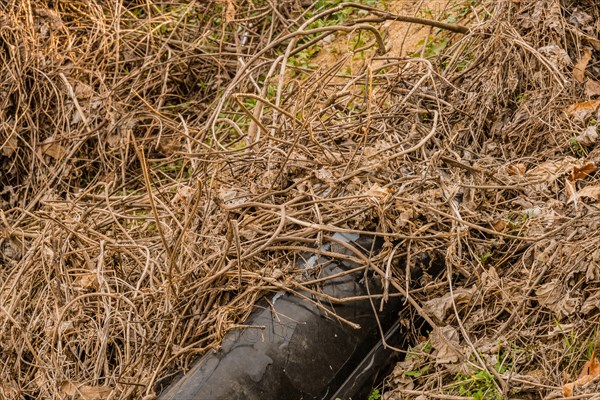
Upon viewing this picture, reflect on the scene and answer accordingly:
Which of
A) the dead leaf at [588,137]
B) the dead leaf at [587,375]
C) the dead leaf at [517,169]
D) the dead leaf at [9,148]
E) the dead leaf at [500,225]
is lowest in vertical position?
the dead leaf at [587,375]

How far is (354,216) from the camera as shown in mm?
3820

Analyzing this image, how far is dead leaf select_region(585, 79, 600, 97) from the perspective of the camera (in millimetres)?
4684

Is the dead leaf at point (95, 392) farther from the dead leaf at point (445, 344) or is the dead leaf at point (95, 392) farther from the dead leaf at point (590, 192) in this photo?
the dead leaf at point (590, 192)

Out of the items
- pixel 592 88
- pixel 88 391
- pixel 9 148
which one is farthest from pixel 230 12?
pixel 88 391

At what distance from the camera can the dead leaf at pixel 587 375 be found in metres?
3.14

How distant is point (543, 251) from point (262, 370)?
1.42 metres

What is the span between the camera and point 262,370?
3420mm

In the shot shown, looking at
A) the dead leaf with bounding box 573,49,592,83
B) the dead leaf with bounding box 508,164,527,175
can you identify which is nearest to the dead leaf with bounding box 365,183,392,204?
the dead leaf with bounding box 508,164,527,175

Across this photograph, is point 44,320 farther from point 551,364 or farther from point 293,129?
point 551,364

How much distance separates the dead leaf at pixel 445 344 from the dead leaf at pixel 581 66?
1.91 meters

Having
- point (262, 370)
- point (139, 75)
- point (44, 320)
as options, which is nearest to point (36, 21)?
point (139, 75)

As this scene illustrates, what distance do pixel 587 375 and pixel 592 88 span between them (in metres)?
2.09

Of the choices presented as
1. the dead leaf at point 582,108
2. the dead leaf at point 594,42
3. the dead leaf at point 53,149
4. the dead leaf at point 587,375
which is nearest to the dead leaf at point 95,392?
the dead leaf at point 587,375

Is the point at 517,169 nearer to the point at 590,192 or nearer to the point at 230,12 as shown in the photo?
the point at 590,192
